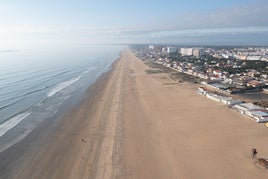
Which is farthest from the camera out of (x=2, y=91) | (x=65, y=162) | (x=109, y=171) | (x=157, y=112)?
(x=2, y=91)

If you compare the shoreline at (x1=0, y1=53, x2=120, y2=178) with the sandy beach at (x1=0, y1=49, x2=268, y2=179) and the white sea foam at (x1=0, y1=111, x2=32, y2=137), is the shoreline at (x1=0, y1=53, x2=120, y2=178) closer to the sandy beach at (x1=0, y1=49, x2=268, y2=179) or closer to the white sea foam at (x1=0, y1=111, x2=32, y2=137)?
the sandy beach at (x1=0, y1=49, x2=268, y2=179)

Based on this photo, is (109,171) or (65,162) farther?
(65,162)

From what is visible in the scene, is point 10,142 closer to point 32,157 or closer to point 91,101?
point 32,157

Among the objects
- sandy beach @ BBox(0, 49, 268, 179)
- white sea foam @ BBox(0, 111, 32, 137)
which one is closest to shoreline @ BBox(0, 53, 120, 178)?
sandy beach @ BBox(0, 49, 268, 179)

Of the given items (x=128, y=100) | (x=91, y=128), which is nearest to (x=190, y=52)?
(x=128, y=100)

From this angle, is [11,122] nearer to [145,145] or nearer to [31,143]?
[31,143]

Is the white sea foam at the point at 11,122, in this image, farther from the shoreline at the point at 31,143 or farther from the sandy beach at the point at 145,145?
the sandy beach at the point at 145,145
